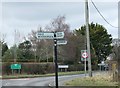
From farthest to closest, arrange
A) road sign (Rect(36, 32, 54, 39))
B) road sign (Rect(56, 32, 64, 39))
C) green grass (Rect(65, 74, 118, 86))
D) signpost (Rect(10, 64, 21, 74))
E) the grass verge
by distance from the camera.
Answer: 1. signpost (Rect(10, 64, 21, 74))
2. green grass (Rect(65, 74, 118, 86))
3. the grass verge
4. road sign (Rect(36, 32, 54, 39))
5. road sign (Rect(56, 32, 64, 39))

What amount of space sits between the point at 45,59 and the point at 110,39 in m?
25.4

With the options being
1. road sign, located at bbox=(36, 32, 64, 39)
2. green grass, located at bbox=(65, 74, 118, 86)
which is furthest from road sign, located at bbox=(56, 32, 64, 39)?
Result: green grass, located at bbox=(65, 74, 118, 86)

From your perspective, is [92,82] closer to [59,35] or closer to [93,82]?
[93,82]

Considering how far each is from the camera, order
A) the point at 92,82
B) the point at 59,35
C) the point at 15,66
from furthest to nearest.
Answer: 1. the point at 15,66
2. the point at 92,82
3. the point at 59,35

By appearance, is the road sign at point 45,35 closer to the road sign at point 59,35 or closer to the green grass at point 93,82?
the road sign at point 59,35

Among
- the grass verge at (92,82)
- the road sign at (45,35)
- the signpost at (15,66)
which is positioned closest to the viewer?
the road sign at (45,35)

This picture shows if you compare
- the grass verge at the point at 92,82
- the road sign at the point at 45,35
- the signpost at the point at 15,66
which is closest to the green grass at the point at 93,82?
the grass verge at the point at 92,82

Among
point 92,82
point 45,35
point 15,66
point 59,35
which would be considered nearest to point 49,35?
point 45,35

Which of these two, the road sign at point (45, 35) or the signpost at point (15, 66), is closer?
the road sign at point (45, 35)

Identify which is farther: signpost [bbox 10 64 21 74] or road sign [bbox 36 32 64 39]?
signpost [bbox 10 64 21 74]

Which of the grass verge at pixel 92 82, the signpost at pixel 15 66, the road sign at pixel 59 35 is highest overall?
the road sign at pixel 59 35

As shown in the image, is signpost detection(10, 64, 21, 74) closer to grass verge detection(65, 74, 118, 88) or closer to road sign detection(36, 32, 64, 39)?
grass verge detection(65, 74, 118, 88)

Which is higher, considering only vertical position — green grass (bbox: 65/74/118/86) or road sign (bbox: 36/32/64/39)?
road sign (bbox: 36/32/64/39)

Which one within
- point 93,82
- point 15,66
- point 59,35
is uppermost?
point 59,35
